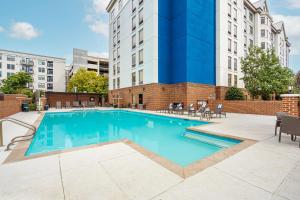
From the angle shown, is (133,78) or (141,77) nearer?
(141,77)

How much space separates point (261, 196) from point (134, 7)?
2549 cm

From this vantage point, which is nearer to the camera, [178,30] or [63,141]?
[63,141]

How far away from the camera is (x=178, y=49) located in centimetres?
1845

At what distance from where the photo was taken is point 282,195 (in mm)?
2188

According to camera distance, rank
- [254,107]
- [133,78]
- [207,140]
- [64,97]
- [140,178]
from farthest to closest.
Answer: [64,97], [133,78], [254,107], [207,140], [140,178]

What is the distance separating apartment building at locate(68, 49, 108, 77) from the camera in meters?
48.7

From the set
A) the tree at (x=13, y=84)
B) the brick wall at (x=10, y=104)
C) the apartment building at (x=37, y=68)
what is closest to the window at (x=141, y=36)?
the brick wall at (x=10, y=104)

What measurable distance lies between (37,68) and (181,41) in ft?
181

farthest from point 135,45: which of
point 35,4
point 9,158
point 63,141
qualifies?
point 9,158

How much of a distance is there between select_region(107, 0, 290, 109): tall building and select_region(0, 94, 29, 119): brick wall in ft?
43.2

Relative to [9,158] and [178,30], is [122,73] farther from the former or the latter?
[9,158]

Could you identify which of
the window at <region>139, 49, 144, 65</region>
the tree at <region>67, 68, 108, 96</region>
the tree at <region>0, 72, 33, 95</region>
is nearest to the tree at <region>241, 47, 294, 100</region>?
the window at <region>139, 49, 144, 65</region>

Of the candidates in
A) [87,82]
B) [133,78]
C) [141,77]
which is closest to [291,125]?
[141,77]

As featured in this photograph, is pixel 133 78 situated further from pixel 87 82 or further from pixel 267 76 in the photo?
pixel 87 82
